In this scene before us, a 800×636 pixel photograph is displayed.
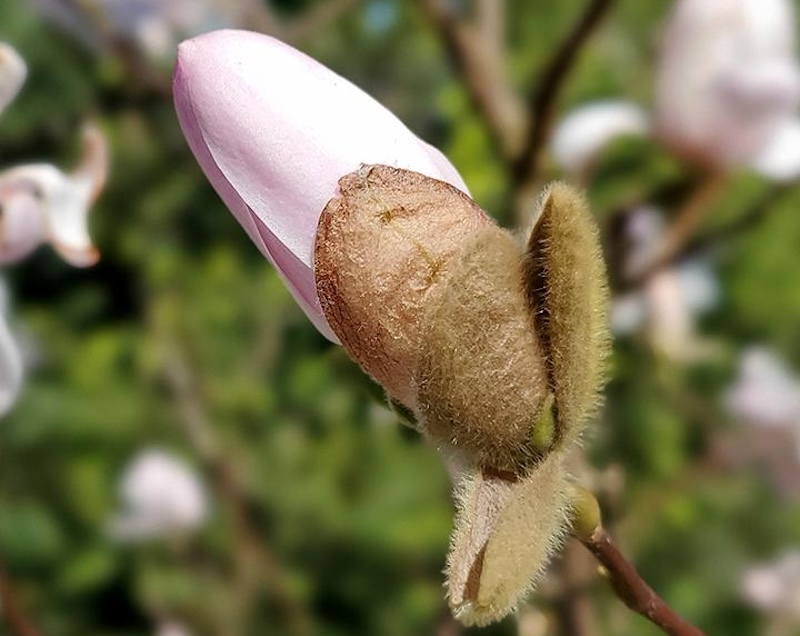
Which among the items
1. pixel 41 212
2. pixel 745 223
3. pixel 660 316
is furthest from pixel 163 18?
pixel 41 212

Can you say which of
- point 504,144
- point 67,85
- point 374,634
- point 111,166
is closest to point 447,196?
point 504,144

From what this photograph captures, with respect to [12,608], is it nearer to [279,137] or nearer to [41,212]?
[41,212]

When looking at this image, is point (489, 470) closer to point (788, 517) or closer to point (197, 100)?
point (197, 100)

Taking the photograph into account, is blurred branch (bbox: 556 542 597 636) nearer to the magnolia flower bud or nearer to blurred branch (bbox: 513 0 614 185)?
blurred branch (bbox: 513 0 614 185)

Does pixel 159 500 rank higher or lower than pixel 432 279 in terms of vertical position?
lower

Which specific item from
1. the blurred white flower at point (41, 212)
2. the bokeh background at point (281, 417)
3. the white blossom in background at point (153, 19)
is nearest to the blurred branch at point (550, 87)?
the bokeh background at point (281, 417)

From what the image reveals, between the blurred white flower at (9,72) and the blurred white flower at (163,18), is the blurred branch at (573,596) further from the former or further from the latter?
the blurred white flower at (163,18)
